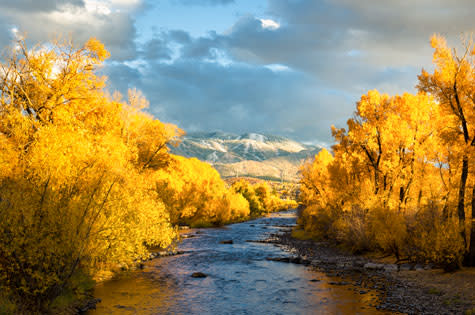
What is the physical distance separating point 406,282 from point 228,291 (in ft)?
43.3

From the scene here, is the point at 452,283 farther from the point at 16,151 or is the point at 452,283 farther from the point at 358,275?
the point at 16,151

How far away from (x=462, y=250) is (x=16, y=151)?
95.7 ft

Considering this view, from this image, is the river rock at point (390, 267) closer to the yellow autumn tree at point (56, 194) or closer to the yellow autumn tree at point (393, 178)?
the yellow autumn tree at point (393, 178)

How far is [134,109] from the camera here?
124ft

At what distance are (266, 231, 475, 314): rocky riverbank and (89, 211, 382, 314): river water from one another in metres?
1.54

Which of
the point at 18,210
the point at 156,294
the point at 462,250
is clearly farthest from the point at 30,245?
the point at 462,250

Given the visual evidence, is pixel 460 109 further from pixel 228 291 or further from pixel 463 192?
pixel 228 291

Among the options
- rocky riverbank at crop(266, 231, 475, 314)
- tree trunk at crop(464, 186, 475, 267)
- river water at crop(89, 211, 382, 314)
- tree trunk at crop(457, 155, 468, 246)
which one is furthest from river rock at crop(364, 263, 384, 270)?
tree trunk at crop(457, 155, 468, 246)

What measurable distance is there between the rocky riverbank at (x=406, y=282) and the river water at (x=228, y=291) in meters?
1.54

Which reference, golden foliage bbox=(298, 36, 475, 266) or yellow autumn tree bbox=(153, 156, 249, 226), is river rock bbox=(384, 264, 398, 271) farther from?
yellow autumn tree bbox=(153, 156, 249, 226)

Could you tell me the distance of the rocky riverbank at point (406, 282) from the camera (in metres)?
19.8

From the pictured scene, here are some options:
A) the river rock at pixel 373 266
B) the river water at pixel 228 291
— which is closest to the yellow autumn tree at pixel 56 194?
the river water at pixel 228 291

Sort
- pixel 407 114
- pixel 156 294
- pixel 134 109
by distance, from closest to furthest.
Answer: pixel 156 294 → pixel 407 114 → pixel 134 109

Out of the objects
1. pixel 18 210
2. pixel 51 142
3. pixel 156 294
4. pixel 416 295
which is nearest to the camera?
pixel 18 210
